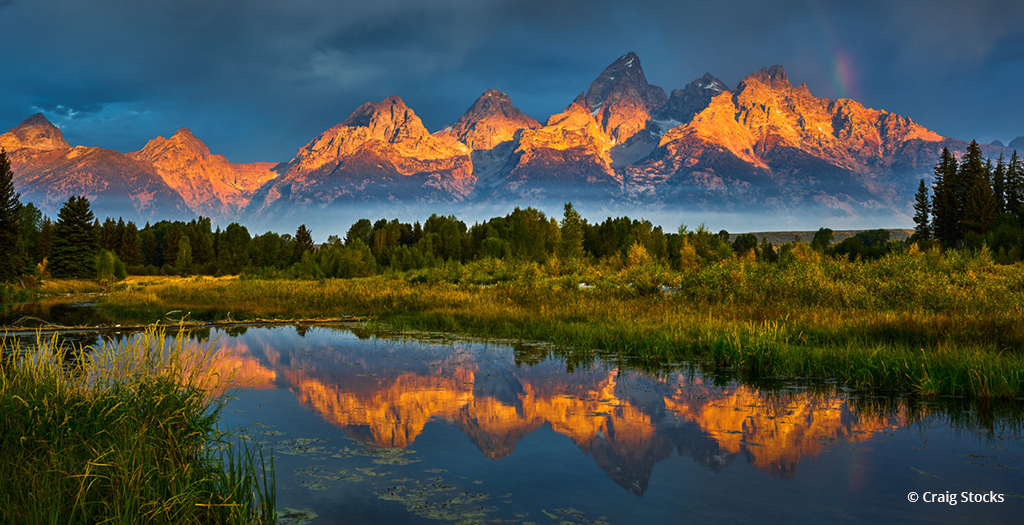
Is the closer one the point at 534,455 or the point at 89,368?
the point at 89,368

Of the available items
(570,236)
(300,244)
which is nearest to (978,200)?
(570,236)

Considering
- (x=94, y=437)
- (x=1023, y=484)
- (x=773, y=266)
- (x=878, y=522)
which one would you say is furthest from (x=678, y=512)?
(x=773, y=266)

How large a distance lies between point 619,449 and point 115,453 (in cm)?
808

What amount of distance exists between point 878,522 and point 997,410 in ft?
24.4

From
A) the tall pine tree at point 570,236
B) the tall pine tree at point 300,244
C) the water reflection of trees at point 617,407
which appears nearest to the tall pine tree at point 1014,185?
the tall pine tree at point 570,236

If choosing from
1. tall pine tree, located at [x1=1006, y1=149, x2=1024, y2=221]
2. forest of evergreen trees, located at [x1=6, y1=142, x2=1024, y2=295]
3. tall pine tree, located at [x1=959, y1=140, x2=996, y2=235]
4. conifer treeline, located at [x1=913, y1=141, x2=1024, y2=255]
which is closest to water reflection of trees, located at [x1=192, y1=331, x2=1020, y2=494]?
forest of evergreen trees, located at [x1=6, y1=142, x2=1024, y2=295]

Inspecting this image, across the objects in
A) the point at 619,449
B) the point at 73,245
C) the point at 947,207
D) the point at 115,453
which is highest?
the point at 947,207

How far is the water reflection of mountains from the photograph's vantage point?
1170 cm

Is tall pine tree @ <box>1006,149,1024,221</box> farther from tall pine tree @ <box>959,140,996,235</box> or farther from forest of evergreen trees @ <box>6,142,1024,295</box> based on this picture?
tall pine tree @ <box>959,140,996,235</box>

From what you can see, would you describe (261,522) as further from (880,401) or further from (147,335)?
A: (880,401)

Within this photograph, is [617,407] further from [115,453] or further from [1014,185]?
[1014,185]

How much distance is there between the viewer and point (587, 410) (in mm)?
14688

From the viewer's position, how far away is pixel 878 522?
27.5 ft

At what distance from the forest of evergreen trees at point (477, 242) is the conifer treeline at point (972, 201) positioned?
152mm
